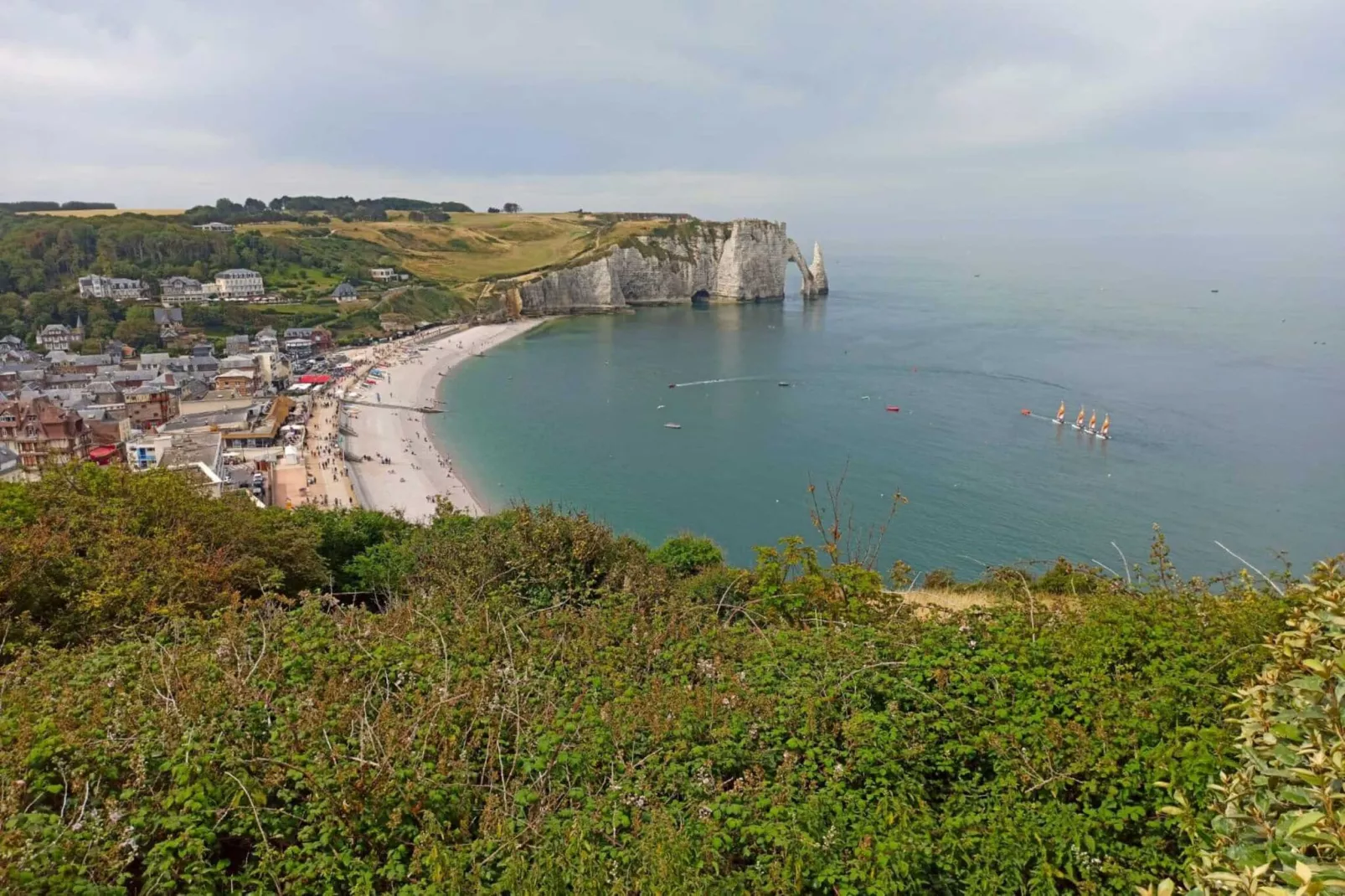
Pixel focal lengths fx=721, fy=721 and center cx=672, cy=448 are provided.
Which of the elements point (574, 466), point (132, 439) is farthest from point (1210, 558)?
point (132, 439)

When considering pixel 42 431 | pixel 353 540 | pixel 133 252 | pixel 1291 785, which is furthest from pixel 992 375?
pixel 133 252

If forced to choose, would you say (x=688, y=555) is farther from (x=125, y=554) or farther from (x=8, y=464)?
(x=8, y=464)

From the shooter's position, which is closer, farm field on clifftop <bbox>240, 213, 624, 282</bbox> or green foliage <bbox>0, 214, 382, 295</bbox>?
green foliage <bbox>0, 214, 382, 295</bbox>

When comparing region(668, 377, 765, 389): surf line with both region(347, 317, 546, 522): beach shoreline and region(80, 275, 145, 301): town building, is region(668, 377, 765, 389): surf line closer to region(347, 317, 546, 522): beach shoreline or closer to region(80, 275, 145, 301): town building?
region(347, 317, 546, 522): beach shoreline

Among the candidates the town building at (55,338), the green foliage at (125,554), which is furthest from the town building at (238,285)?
the green foliage at (125,554)

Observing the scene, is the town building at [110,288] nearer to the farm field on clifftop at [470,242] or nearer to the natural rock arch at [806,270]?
the farm field on clifftop at [470,242]

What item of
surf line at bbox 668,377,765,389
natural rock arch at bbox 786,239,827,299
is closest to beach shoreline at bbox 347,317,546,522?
surf line at bbox 668,377,765,389
